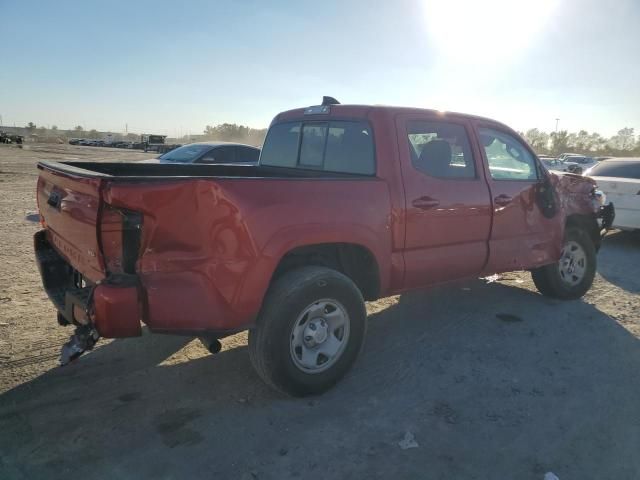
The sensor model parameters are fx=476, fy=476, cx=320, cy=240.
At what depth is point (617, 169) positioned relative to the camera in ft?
30.0

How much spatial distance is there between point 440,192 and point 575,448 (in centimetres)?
199

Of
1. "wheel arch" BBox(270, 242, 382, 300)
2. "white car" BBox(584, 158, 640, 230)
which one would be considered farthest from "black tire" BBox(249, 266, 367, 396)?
"white car" BBox(584, 158, 640, 230)

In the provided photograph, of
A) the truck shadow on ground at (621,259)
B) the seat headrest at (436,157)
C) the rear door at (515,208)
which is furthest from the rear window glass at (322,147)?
the truck shadow on ground at (621,259)

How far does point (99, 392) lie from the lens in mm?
3258

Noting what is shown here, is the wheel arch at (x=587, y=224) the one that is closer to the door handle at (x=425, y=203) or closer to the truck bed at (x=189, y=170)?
the door handle at (x=425, y=203)

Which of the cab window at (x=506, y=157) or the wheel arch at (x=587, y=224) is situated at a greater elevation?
the cab window at (x=506, y=157)

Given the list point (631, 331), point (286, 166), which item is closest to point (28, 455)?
point (286, 166)

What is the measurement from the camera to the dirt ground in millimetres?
2574

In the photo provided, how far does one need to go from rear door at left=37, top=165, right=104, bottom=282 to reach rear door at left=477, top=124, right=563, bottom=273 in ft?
10.7

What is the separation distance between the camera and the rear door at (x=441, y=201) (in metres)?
3.71

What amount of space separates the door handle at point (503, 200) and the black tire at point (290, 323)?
1.81 m

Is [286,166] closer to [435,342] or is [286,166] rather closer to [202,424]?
[435,342]

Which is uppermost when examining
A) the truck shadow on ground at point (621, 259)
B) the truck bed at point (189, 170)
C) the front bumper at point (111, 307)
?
the truck bed at point (189, 170)

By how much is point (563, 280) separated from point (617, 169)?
16.7ft
